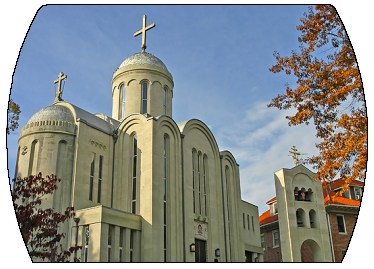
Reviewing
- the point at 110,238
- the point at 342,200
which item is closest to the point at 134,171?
the point at 110,238

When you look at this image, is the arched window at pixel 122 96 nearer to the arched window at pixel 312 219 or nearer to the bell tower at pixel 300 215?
the bell tower at pixel 300 215

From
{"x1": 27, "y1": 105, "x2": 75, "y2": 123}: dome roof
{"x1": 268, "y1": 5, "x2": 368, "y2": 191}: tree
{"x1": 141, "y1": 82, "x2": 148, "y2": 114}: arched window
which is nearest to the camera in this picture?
{"x1": 268, "y1": 5, "x2": 368, "y2": 191}: tree

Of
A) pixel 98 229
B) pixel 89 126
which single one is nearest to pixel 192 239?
pixel 98 229

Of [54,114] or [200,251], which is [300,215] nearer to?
[200,251]

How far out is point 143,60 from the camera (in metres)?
33.3

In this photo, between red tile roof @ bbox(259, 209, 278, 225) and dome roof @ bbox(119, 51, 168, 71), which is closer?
dome roof @ bbox(119, 51, 168, 71)

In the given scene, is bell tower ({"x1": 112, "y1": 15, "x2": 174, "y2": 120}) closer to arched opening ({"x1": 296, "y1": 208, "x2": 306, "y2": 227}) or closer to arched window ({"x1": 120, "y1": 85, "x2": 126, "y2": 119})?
arched window ({"x1": 120, "y1": 85, "x2": 126, "y2": 119})

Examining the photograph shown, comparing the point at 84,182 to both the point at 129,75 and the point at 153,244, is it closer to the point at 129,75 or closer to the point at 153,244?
the point at 153,244

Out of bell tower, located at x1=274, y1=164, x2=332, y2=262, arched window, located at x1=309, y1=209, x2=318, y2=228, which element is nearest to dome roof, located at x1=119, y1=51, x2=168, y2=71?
bell tower, located at x1=274, y1=164, x2=332, y2=262

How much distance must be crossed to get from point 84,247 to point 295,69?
13443mm

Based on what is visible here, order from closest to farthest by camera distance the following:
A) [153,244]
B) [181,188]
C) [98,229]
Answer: [98,229] < [153,244] < [181,188]

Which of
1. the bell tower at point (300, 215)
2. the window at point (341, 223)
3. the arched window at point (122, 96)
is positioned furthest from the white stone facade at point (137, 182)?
the window at point (341, 223)

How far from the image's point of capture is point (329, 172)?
1495cm

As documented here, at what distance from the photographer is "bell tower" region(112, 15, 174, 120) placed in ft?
105
